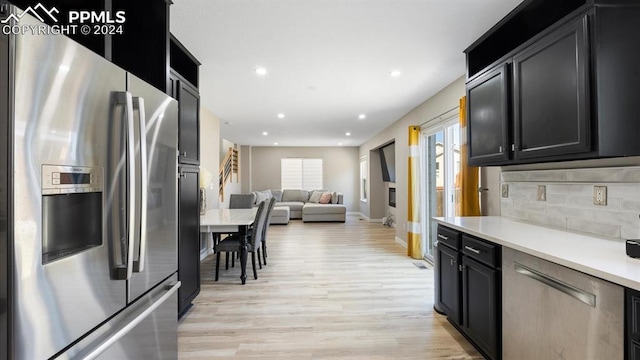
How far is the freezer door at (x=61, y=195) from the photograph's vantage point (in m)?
0.74

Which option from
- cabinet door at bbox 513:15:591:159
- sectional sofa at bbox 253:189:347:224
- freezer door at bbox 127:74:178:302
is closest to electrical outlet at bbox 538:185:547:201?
cabinet door at bbox 513:15:591:159

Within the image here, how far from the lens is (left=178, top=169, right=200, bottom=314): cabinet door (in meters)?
2.50

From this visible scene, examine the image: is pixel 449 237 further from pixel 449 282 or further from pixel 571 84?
pixel 571 84

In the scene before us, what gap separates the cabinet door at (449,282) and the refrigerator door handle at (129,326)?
204 centimetres

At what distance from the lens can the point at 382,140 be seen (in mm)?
7023

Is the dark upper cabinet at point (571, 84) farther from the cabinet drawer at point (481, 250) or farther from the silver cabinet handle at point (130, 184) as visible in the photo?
the silver cabinet handle at point (130, 184)

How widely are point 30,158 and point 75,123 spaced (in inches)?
7.3

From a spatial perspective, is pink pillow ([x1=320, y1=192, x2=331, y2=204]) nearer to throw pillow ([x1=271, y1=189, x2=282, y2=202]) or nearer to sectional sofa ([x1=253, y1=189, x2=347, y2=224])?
sectional sofa ([x1=253, y1=189, x2=347, y2=224])

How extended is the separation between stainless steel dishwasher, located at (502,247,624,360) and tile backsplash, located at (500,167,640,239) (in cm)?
62

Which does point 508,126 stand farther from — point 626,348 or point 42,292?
point 42,292

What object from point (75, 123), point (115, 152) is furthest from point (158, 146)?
point (75, 123)

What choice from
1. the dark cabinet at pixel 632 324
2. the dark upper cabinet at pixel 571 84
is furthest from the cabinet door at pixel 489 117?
the dark cabinet at pixel 632 324

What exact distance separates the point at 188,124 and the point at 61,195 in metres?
1.93

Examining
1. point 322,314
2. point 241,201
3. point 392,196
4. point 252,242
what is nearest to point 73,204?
point 322,314
